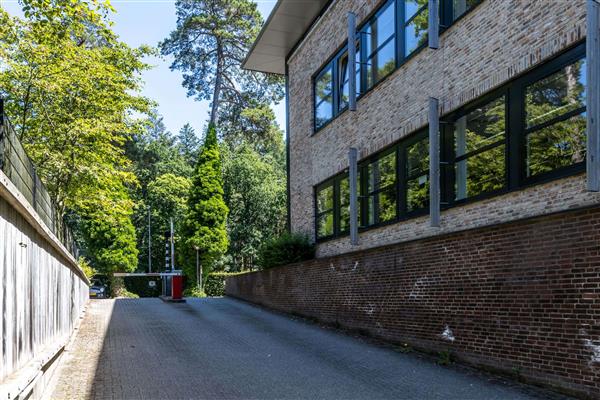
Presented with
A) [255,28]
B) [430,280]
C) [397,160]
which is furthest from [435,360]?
[255,28]

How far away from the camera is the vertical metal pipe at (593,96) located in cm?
819

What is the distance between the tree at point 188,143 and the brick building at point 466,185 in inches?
1908

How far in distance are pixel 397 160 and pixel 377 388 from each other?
24.1ft

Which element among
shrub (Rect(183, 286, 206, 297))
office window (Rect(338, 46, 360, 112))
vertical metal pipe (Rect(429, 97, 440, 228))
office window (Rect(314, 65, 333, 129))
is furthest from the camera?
shrub (Rect(183, 286, 206, 297))

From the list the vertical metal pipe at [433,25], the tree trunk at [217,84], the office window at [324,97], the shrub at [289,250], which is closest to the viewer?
the vertical metal pipe at [433,25]

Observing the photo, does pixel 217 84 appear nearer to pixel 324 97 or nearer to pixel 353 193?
pixel 324 97

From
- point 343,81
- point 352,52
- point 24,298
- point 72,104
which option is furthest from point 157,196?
point 24,298

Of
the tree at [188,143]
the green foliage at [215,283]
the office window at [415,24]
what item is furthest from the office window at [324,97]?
the tree at [188,143]

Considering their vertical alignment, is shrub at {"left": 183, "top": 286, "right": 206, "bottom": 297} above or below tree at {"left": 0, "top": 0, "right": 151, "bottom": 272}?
below

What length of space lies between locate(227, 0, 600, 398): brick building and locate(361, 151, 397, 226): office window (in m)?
0.06

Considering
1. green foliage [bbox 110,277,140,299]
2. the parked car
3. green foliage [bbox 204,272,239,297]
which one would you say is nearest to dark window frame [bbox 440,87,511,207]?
green foliage [bbox 204,272,239,297]

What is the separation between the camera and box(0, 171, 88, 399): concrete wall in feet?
18.2

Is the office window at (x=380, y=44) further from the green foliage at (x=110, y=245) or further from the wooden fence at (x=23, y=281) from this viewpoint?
the green foliage at (x=110, y=245)

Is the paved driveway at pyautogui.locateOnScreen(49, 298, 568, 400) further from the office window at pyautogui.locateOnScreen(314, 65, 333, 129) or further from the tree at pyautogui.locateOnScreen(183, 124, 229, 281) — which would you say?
the tree at pyautogui.locateOnScreen(183, 124, 229, 281)
